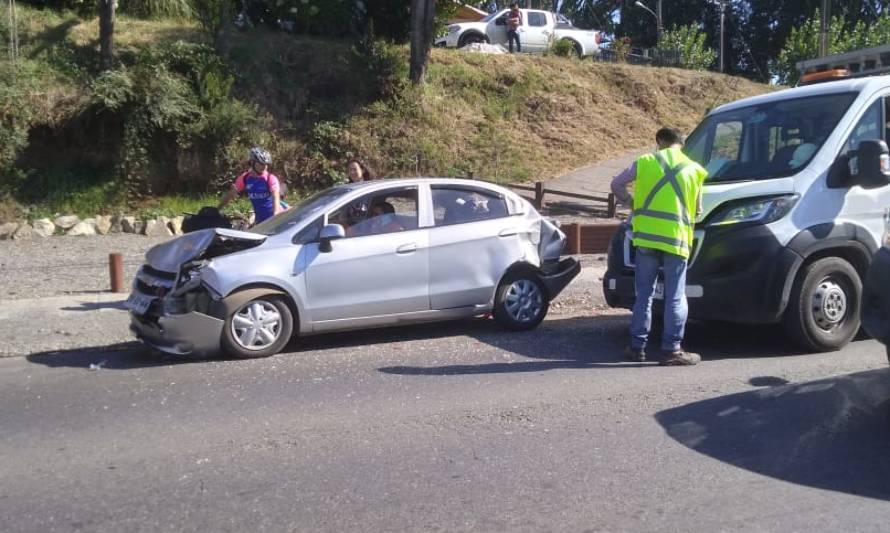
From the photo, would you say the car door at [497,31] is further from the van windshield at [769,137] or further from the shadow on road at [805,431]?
the shadow on road at [805,431]

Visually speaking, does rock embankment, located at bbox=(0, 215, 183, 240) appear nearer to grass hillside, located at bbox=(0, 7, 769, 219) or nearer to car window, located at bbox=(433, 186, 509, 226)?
grass hillside, located at bbox=(0, 7, 769, 219)

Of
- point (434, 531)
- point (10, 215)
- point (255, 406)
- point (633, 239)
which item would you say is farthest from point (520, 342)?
point (10, 215)

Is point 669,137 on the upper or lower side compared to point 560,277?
upper

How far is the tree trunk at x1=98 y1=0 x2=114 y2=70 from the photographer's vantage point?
728 inches

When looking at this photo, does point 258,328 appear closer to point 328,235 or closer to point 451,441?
point 328,235

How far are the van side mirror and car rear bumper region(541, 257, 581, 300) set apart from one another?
2776 millimetres

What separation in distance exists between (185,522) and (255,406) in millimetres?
1995

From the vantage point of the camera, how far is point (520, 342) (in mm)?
8375

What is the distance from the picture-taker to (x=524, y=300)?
8812 mm

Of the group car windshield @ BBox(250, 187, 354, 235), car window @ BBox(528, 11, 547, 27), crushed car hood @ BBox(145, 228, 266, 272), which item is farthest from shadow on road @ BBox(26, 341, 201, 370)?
car window @ BBox(528, 11, 547, 27)

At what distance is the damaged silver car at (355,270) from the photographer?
768 centimetres

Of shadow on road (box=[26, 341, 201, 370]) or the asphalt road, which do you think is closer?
the asphalt road

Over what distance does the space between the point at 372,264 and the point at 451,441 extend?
2.92m

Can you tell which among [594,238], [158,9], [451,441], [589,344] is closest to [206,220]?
[589,344]
